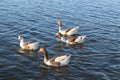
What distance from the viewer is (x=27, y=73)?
1997 cm

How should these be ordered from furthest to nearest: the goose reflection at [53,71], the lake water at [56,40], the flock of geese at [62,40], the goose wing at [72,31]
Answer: the goose wing at [72,31]
the flock of geese at [62,40]
the lake water at [56,40]
the goose reflection at [53,71]

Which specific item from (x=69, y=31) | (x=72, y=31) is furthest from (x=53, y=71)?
(x=69, y=31)

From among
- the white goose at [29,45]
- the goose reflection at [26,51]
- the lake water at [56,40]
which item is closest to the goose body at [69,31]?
the lake water at [56,40]

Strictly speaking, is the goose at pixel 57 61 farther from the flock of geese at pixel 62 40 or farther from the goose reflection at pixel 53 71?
the goose reflection at pixel 53 71

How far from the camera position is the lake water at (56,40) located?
20.4 m

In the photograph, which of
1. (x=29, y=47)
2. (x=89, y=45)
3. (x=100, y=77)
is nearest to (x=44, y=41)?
(x=29, y=47)

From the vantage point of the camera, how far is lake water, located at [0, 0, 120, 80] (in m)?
20.4

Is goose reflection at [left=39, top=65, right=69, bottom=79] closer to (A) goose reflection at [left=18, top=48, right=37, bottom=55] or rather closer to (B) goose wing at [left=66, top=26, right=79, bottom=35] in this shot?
(A) goose reflection at [left=18, top=48, right=37, bottom=55]

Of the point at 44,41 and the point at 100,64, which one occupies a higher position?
the point at 44,41

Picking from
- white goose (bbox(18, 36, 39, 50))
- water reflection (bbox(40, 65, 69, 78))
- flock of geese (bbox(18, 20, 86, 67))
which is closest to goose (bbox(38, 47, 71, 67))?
flock of geese (bbox(18, 20, 86, 67))

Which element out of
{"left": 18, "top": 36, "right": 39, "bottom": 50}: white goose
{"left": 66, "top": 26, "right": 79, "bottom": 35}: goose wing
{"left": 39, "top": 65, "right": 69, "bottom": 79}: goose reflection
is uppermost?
{"left": 66, "top": 26, "right": 79, "bottom": 35}: goose wing

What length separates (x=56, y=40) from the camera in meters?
27.3

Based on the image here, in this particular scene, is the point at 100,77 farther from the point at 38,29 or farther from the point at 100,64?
the point at 38,29

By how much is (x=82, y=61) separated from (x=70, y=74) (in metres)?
2.52
